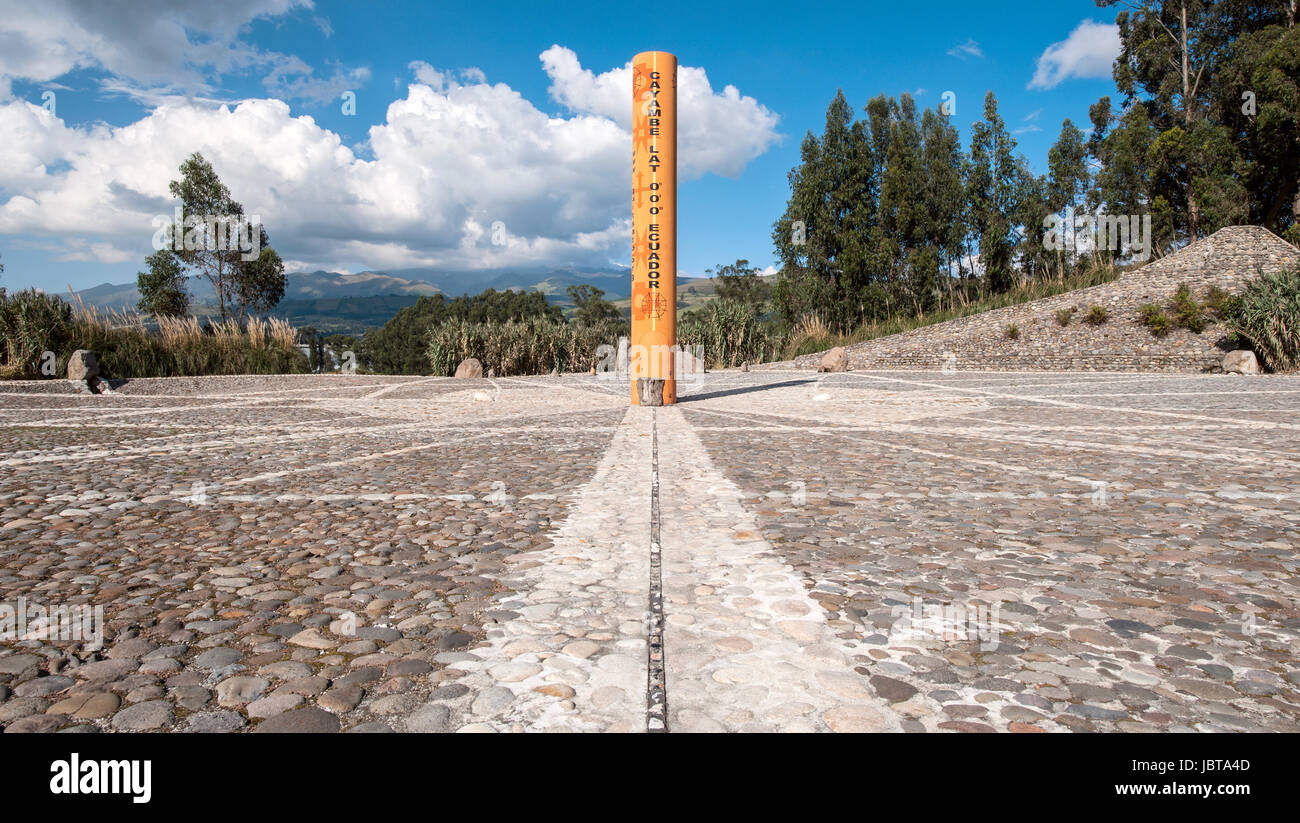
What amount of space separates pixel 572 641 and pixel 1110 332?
1952 centimetres

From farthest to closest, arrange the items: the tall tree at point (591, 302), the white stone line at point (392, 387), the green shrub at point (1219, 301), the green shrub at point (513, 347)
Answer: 1. the tall tree at point (591, 302)
2. the green shrub at point (513, 347)
3. the green shrub at point (1219, 301)
4. the white stone line at point (392, 387)

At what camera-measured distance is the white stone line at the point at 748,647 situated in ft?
4.73

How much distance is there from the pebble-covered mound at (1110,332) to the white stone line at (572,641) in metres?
15.2

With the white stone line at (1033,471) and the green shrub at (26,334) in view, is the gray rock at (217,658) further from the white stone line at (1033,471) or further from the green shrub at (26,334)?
the green shrub at (26,334)

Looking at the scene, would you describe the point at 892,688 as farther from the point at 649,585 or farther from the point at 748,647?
the point at 649,585

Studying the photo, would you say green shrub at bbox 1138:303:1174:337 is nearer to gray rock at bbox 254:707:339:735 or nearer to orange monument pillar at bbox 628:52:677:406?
orange monument pillar at bbox 628:52:677:406

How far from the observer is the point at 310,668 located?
1642mm

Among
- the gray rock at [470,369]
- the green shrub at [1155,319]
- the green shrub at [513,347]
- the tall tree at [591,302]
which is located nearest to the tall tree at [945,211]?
the green shrub at [1155,319]

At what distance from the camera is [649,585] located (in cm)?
226

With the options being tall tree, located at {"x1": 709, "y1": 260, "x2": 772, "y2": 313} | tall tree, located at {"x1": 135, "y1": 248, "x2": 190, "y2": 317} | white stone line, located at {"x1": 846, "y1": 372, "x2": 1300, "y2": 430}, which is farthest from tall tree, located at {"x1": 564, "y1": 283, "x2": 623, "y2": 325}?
white stone line, located at {"x1": 846, "y1": 372, "x2": 1300, "y2": 430}

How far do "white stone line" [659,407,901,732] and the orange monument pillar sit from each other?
5754 millimetres

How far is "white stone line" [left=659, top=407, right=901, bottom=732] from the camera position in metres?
1.44

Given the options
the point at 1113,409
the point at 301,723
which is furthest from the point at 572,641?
the point at 1113,409
